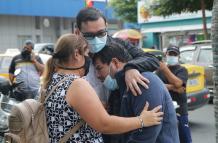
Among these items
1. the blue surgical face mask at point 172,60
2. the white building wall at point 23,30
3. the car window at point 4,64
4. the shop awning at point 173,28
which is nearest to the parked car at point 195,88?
the blue surgical face mask at point 172,60

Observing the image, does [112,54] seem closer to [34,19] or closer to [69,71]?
[69,71]

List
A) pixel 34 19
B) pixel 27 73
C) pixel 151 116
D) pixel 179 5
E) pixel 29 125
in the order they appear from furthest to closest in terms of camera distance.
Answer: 1. pixel 34 19
2. pixel 179 5
3. pixel 27 73
4. pixel 29 125
5. pixel 151 116

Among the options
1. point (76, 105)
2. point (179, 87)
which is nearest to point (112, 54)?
point (76, 105)

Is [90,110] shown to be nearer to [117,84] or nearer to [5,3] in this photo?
[117,84]

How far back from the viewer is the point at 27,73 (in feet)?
27.1

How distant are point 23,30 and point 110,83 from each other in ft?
106

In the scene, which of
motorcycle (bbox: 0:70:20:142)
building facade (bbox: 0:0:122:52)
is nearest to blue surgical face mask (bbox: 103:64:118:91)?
motorcycle (bbox: 0:70:20:142)

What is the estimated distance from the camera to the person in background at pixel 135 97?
8.34 feet

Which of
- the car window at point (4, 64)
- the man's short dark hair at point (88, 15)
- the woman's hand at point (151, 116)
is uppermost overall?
the man's short dark hair at point (88, 15)

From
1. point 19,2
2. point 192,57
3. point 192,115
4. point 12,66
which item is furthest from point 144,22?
point 12,66

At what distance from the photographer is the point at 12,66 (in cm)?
900

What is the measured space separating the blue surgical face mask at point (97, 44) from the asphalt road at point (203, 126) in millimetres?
5558

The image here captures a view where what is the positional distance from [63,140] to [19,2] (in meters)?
29.8

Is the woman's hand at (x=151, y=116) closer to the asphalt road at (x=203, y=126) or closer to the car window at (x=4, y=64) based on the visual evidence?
the asphalt road at (x=203, y=126)
